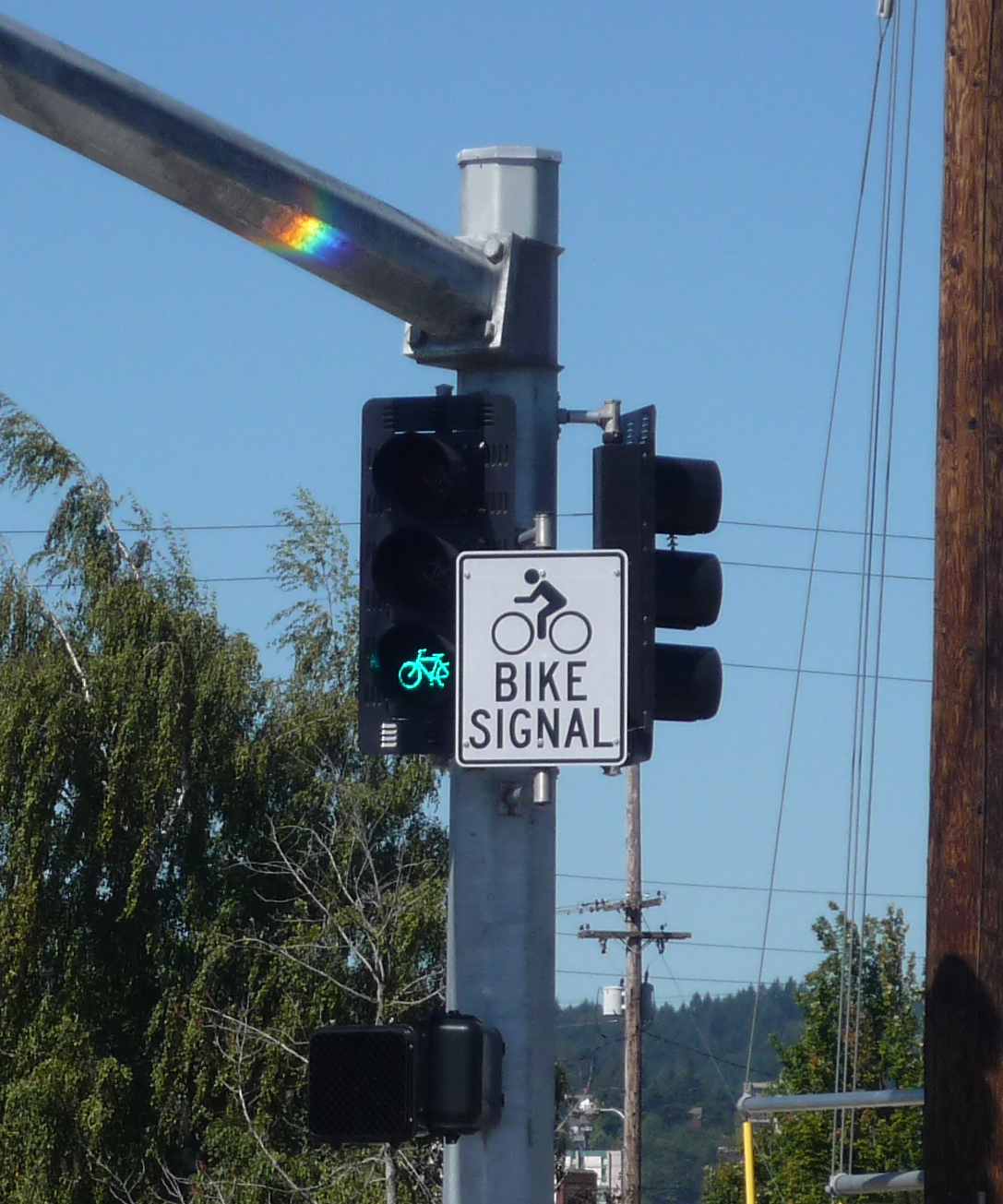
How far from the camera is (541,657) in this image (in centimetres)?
559

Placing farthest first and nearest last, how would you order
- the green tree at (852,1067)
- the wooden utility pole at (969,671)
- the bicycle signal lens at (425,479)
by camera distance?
1. the green tree at (852,1067)
2. the wooden utility pole at (969,671)
3. the bicycle signal lens at (425,479)

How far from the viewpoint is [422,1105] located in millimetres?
5633

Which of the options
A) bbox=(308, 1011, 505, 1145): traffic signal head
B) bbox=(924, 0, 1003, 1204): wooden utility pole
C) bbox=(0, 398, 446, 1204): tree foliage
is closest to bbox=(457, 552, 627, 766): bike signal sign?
bbox=(308, 1011, 505, 1145): traffic signal head

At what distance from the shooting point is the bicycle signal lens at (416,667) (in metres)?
5.80

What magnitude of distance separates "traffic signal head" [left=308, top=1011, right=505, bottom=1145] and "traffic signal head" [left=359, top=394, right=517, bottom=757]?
801 millimetres

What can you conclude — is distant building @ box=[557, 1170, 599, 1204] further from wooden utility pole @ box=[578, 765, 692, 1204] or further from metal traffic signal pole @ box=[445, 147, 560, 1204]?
metal traffic signal pole @ box=[445, 147, 560, 1204]

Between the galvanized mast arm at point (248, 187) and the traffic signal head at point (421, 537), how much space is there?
12.9 inches

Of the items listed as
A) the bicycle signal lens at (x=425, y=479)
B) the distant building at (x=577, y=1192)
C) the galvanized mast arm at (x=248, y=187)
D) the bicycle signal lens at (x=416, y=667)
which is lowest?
the distant building at (x=577, y=1192)

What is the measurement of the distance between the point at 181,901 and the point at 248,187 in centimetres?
2366

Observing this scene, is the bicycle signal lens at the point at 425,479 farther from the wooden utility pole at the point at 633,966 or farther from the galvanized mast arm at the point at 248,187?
the wooden utility pole at the point at 633,966

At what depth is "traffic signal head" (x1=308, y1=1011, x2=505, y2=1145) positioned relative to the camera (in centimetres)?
559

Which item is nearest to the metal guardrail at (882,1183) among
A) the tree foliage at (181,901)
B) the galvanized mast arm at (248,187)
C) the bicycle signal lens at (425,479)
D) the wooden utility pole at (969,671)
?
the wooden utility pole at (969,671)

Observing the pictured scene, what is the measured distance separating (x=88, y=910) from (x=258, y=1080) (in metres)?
3.39

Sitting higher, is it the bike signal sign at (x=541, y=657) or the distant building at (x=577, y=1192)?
the bike signal sign at (x=541, y=657)
